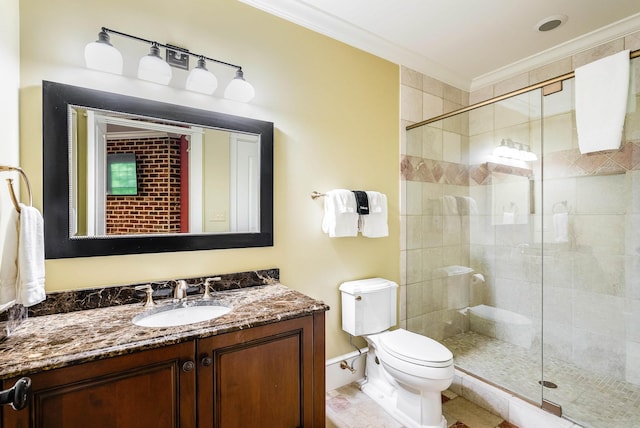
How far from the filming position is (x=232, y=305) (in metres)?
1.46

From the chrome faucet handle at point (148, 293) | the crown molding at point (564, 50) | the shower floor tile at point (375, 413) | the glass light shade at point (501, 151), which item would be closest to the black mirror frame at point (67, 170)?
the chrome faucet handle at point (148, 293)

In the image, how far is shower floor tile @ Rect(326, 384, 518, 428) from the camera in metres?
1.80

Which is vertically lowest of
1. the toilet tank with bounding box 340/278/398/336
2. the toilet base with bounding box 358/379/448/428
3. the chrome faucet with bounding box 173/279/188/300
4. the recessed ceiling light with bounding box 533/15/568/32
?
the toilet base with bounding box 358/379/448/428

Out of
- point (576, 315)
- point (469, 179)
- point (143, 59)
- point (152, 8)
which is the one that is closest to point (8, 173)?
point (143, 59)

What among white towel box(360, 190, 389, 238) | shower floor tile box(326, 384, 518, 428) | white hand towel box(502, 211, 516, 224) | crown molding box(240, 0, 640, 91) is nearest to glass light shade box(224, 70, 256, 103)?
crown molding box(240, 0, 640, 91)

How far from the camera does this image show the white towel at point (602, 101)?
158cm

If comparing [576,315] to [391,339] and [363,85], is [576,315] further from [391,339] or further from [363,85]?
[363,85]

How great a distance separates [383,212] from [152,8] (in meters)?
1.80

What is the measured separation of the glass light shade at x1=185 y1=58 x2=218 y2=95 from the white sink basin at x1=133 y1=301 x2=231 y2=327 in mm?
1118

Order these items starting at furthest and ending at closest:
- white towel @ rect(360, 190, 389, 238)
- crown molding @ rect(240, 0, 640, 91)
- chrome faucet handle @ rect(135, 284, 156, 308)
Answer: white towel @ rect(360, 190, 389, 238), crown molding @ rect(240, 0, 640, 91), chrome faucet handle @ rect(135, 284, 156, 308)

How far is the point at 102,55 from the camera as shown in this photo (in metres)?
1.38

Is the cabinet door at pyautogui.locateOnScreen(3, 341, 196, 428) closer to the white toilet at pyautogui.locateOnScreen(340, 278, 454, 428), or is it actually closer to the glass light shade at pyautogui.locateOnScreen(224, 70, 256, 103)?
the white toilet at pyautogui.locateOnScreen(340, 278, 454, 428)

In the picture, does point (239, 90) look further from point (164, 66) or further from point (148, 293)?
point (148, 293)

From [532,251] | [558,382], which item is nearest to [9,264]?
[558,382]
